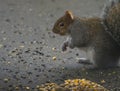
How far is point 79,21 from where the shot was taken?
6.13m

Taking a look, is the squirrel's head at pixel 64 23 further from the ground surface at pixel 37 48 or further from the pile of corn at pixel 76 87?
the pile of corn at pixel 76 87

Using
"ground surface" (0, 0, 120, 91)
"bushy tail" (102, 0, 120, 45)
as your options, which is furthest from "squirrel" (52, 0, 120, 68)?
"ground surface" (0, 0, 120, 91)

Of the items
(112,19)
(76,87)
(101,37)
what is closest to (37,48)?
(101,37)

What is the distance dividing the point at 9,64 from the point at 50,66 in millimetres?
497

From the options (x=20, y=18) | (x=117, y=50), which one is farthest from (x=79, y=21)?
(x=20, y=18)

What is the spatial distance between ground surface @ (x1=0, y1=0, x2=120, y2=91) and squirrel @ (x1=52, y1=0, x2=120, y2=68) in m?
0.15

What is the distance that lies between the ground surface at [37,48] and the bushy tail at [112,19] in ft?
1.47

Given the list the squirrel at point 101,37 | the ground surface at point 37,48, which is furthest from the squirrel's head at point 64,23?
the ground surface at point 37,48

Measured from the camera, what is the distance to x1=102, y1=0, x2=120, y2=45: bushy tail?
5.71 m

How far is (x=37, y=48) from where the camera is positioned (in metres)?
6.86

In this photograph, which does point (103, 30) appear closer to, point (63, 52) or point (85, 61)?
point (85, 61)

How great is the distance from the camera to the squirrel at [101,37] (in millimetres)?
5770

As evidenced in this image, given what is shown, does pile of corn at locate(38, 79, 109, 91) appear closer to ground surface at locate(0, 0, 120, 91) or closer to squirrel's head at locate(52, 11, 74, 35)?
ground surface at locate(0, 0, 120, 91)

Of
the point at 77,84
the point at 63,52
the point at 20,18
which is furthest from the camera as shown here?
the point at 20,18
